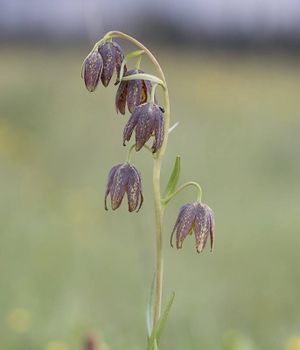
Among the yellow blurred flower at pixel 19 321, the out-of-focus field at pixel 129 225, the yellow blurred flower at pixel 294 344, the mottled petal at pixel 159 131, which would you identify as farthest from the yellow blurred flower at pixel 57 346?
the mottled petal at pixel 159 131

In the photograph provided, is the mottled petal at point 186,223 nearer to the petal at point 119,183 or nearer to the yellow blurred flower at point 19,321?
the petal at point 119,183

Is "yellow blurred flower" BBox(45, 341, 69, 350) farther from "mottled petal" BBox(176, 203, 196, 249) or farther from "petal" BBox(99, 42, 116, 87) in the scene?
"petal" BBox(99, 42, 116, 87)

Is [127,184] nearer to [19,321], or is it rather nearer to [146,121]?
[146,121]

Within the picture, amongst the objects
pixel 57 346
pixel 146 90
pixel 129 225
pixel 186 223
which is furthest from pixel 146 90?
pixel 129 225

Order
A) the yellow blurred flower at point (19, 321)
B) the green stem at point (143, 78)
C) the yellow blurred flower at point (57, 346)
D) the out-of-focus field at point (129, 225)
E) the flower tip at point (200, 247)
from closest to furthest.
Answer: the green stem at point (143, 78) → the flower tip at point (200, 247) → the yellow blurred flower at point (57, 346) → the yellow blurred flower at point (19, 321) → the out-of-focus field at point (129, 225)

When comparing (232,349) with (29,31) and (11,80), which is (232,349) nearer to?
(11,80)

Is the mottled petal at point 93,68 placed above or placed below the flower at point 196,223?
above

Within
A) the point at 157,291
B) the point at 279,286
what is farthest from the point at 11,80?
the point at 157,291
